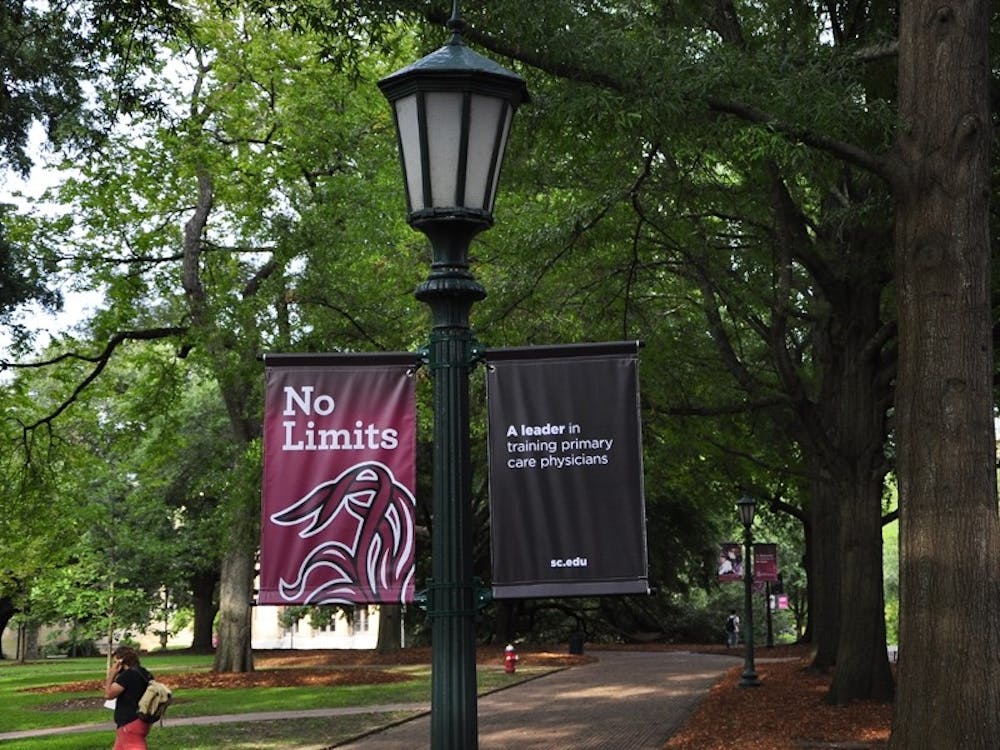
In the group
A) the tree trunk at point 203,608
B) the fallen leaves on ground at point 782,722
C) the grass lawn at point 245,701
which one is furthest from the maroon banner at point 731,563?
the tree trunk at point 203,608

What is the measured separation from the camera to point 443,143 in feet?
16.4

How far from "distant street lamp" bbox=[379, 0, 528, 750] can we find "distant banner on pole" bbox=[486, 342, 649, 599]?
253mm

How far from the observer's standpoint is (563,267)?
19.3 metres

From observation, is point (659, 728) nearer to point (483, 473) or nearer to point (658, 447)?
point (658, 447)

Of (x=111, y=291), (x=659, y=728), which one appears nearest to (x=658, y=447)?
(x=659, y=728)

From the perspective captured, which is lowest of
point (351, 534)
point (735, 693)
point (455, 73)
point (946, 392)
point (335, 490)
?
point (735, 693)

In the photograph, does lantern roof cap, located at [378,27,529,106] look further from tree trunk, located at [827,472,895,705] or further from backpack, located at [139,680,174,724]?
tree trunk, located at [827,472,895,705]

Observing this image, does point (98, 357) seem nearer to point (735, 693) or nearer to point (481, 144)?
point (735, 693)

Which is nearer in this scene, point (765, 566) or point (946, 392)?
point (946, 392)

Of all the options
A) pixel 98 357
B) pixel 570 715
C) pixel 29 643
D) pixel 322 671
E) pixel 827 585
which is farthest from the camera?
pixel 29 643

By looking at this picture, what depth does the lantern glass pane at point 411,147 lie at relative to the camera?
5.03 metres

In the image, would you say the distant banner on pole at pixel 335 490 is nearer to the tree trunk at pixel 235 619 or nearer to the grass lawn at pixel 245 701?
the grass lawn at pixel 245 701

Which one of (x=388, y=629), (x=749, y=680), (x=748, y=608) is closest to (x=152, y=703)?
(x=749, y=680)

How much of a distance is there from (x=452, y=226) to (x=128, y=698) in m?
8.04
